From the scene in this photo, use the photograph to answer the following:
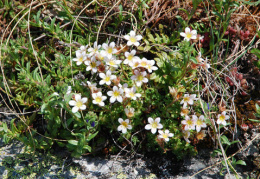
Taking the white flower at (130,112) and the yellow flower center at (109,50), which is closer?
the white flower at (130,112)

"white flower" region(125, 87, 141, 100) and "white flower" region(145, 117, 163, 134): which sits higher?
"white flower" region(125, 87, 141, 100)

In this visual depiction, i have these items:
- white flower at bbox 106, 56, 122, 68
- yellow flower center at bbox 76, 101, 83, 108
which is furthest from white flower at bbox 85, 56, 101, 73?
yellow flower center at bbox 76, 101, 83, 108

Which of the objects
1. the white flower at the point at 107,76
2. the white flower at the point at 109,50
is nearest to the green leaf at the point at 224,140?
the white flower at the point at 107,76

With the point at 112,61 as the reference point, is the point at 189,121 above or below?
below

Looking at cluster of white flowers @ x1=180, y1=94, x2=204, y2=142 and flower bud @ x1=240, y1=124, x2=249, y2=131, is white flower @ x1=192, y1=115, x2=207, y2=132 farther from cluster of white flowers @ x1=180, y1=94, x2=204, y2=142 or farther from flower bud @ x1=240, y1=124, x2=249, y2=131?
flower bud @ x1=240, y1=124, x2=249, y2=131

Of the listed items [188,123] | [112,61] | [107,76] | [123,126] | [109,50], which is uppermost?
[109,50]

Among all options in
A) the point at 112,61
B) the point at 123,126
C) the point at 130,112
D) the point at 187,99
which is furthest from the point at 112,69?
the point at 187,99

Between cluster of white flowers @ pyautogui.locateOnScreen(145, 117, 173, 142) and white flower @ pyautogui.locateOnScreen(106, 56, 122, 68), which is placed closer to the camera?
cluster of white flowers @ pyautogui.locateOnScreen(145, 117, 173, 142)

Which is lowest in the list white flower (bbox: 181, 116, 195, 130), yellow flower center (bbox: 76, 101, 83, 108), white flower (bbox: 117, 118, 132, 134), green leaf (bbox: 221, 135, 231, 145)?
green leaf (bbox: 221, 135, 231, 145)

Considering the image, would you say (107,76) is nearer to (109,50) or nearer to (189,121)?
(109,50)

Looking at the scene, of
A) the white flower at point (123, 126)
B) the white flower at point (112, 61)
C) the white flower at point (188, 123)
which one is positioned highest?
the white flower at point (112, 61)

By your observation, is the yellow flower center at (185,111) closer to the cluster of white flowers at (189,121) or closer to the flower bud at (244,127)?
the cluster of white flowers at (189,121)

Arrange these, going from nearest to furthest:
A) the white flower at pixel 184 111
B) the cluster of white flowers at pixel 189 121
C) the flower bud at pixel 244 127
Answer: the cluster of white flowers at pixel 189 121
the white flower at pixel 184 111
the flower bud at pixel 244 127
